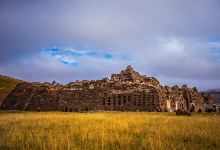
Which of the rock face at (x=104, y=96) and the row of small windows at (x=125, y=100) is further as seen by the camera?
the rock face at (x=104, y=96)

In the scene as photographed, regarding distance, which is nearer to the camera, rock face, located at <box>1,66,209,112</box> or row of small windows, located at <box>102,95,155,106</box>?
row of small windows, located at <box>102,95,155,106</box>

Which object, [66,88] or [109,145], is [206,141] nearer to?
[109,145]

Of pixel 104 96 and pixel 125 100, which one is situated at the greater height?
pixel 104 96

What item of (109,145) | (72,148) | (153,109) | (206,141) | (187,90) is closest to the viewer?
(72,148)

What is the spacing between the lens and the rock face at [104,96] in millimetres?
49719

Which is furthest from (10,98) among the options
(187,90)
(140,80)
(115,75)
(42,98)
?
(187,90)

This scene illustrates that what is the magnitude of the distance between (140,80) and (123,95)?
19.4 feet

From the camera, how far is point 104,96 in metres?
52.7

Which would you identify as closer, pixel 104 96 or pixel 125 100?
pixel 125 100

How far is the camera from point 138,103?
49.6 m

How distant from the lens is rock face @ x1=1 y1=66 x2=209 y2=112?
49719 millimetres

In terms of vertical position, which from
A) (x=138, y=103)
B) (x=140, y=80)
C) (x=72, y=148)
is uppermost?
(x=140, y=80)

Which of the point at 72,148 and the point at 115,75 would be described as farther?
the point at 115,75

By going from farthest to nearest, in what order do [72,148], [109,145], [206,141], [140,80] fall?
[140,80] → [206,141] → [109,145] → [72,148]
